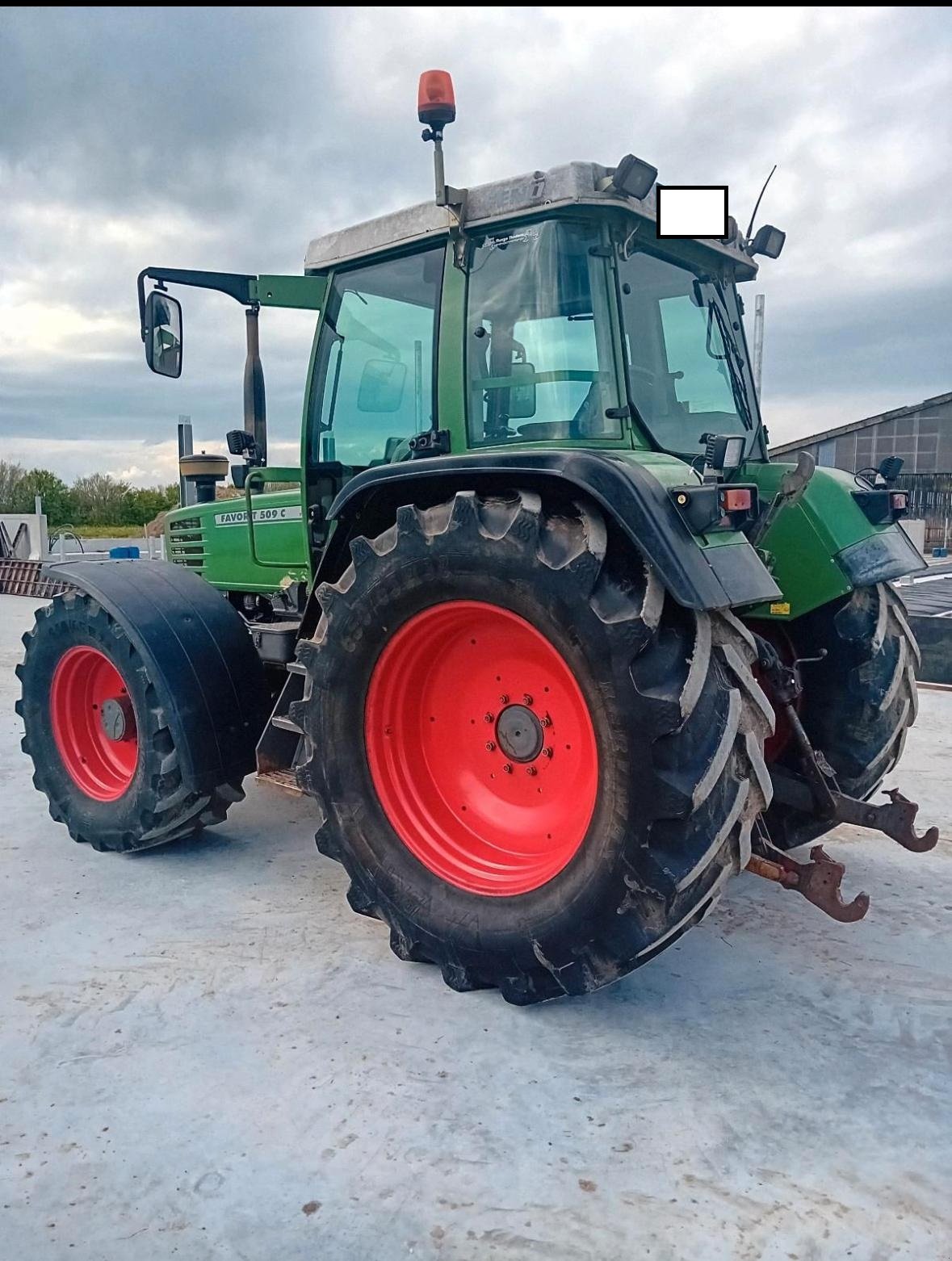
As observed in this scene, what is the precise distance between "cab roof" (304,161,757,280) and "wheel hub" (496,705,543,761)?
154cm

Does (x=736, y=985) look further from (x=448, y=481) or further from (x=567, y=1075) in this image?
(x=448, y=481)

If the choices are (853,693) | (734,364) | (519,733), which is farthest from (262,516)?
(853,693)

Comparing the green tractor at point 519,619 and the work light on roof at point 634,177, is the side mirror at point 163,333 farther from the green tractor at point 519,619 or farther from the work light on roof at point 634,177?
the work light on roof at point 634,177

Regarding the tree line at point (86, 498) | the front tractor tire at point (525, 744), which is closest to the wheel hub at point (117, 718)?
the front tractor tire at point (525, 744)

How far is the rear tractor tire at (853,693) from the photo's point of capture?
344 centimetres

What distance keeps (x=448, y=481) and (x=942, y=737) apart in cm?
415

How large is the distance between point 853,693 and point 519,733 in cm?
135

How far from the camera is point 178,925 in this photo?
10.8 feet

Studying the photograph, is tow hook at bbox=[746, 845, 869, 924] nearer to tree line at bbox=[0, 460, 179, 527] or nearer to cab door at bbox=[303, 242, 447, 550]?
cab door at bbox=[303, 242, 447, 550]

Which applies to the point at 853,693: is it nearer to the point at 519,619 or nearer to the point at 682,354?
the point at 682,354

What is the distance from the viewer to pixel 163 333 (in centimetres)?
384

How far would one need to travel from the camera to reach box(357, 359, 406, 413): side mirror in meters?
3.46

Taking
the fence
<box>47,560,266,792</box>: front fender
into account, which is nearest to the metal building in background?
the fence

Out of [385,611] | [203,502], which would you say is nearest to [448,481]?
[385,611]
